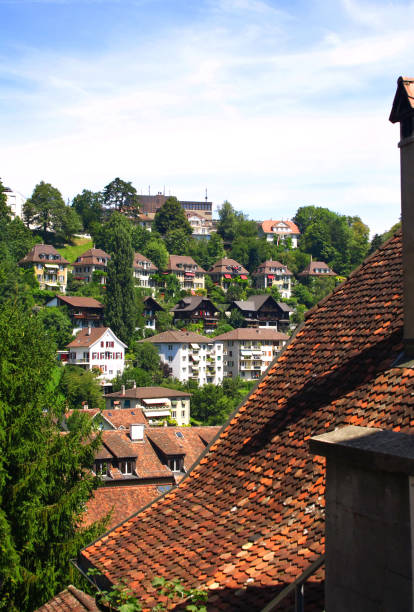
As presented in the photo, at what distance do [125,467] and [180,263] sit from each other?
322 feet

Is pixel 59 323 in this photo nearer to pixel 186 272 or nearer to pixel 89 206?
pixel 186 272

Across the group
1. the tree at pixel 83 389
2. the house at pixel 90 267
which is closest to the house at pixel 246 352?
the house at pixel 90 267

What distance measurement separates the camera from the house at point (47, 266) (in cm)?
12056

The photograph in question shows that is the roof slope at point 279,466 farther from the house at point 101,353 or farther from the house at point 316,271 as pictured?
the house at point 316,271

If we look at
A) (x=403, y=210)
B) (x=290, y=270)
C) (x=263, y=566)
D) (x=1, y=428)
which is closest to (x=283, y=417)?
(x=263, y=566)

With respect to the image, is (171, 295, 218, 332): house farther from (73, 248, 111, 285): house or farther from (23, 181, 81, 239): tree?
(23, 181, 81, 239): tree

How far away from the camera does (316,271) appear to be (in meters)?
153

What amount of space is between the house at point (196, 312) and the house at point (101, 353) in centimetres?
2303

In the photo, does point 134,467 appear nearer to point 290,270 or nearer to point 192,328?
point 192,328

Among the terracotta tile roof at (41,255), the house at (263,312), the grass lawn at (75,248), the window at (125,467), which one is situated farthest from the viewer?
the grass lawn at (75,248)

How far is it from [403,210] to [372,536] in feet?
10.3

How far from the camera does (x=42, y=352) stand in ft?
56.6

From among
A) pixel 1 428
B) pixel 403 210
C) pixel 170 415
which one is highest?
pixel 403 210

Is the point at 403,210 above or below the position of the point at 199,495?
above
